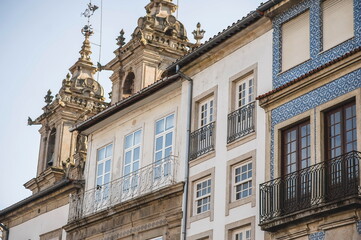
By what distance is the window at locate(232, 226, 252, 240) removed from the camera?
23297 mm

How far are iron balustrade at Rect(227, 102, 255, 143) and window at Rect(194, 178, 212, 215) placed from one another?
1.38 meters

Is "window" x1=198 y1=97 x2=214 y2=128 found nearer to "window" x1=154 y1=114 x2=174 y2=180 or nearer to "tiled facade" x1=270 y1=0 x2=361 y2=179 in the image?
"window" x1=154 y1=114 x2=174 y2=180

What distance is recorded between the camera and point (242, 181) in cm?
2405

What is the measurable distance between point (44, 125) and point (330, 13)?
1386 inches

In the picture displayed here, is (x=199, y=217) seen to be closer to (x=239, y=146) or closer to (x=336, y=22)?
(x=239, y=146)

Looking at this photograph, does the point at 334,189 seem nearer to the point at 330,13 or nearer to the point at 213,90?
the point at 330,13

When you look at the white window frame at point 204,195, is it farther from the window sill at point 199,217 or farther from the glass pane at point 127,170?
the glass pane at point 127,170

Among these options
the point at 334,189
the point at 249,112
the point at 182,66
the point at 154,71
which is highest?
the point at 154,71

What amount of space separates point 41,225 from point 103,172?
4486 mm

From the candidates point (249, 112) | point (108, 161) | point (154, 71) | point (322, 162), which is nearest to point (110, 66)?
point (154, 71)

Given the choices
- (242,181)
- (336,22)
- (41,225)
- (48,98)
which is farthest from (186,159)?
(48,98)

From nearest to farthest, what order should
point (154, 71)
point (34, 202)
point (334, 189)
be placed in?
point (334, 189) → point (34, 202) → point (154, 71)

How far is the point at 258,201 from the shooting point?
909 inches

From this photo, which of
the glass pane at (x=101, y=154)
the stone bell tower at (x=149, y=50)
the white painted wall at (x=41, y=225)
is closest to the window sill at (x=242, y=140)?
the glass pane at (x=101, y=154)
